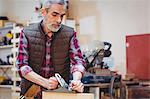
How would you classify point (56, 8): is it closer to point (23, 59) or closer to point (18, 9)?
point (23, 59)

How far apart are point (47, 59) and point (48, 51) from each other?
0.14 ft

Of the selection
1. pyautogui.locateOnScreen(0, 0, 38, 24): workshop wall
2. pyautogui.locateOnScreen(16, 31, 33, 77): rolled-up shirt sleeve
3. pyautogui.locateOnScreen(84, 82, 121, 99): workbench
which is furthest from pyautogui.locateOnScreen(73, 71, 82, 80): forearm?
pyautogui.locateOnScreen(0, 0, 38, 24): workshop wall

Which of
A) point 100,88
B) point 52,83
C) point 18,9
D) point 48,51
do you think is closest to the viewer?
point 52,83

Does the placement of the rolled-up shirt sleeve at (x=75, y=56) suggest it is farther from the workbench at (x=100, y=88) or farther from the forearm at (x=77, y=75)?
the workbench at (x=100, y=88)

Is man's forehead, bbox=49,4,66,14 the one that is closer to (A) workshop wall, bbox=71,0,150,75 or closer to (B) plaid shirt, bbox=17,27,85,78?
(B) plaid shirt, bbox=17,27,85,78

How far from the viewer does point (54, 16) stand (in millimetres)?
1334

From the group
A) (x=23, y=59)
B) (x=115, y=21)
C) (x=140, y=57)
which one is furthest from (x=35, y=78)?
(x=115, y=21)

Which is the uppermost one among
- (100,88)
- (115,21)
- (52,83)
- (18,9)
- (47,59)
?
(18,9)

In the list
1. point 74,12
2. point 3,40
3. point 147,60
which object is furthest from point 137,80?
point 3,40

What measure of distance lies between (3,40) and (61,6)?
7.29ft

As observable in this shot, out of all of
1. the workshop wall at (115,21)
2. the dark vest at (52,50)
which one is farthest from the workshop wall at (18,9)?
the dark vest at (52,50)

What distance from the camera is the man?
4.33 ft

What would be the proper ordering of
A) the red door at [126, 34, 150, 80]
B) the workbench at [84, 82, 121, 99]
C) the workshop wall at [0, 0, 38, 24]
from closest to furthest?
the workbench at [84, 82, 121, 99]
the red door at [126, 34, 150, 80]
the workshop wall at [0, 0, 38, 24]

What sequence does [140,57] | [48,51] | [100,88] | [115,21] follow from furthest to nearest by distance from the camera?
[115,21] < [140,57] < [100,88] < [48,51]
